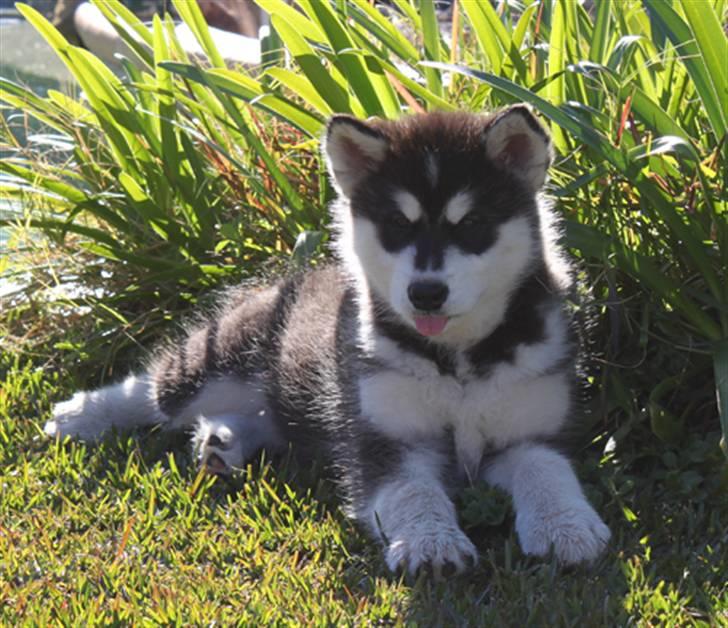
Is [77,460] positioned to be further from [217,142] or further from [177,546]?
[217,142]

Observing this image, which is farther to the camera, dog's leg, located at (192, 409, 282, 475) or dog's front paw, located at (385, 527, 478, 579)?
dog's leg, located at (192, 409, 282, 475)

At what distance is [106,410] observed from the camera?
465 centimetres

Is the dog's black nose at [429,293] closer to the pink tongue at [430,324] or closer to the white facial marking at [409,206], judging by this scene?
the pink tongue at [430,324]

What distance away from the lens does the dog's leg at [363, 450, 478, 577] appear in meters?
3.24

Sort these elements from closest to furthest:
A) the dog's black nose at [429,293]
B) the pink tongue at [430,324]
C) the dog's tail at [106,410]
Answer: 1. the dog's black nose at [429,293]
2. the pink tongue at [430,324]
3. the dog's tail at [106,410]

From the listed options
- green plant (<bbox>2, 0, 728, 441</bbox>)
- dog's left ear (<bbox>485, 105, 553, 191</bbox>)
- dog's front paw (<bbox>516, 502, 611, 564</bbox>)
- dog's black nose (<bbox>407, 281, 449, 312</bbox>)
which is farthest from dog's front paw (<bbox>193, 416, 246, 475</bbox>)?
dog's left ear (<bbox>485, 105, 553, 191</bbox>)

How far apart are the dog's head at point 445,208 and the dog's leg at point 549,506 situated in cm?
45

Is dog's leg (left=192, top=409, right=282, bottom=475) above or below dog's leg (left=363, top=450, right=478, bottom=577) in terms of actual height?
below

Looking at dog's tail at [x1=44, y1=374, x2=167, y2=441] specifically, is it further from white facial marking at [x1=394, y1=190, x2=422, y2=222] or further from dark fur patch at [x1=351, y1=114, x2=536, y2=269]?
white facial marking at [x1=394, y1=190, x2=422, y2=222]

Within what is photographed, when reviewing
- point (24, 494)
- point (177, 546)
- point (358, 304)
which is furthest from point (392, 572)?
point (24, 494)

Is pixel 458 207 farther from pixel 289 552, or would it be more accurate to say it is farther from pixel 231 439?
pixel 231 439

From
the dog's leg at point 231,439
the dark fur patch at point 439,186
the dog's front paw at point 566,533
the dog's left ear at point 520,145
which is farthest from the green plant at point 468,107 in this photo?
the dog's leg at point 231,439

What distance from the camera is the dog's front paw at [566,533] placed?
328 cm

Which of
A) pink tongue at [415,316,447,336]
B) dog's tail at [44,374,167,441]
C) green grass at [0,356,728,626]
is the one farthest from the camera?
dog's tail at [44,374,167,441]
